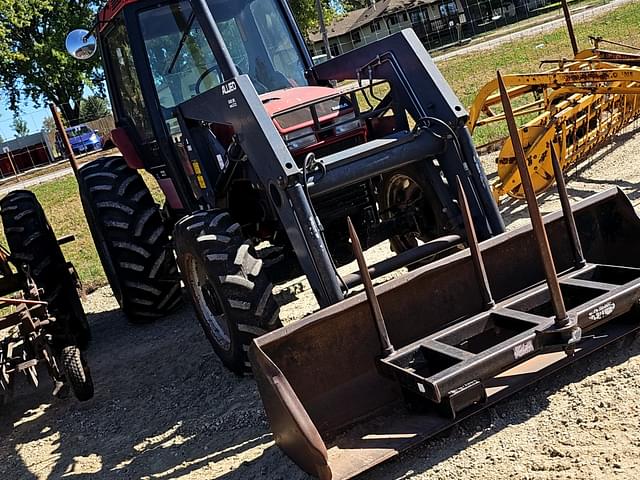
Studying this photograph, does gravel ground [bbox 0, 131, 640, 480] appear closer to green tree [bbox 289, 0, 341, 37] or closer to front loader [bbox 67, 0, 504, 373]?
front loader [bbox 67, 0, 504, 373]

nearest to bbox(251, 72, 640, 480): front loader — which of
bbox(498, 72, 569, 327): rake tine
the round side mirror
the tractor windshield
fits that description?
bbox(498, 72, 569, 327): rake tine

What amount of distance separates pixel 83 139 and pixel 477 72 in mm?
19485

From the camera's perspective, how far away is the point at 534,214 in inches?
132

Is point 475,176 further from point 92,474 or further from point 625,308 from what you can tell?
point 92,474

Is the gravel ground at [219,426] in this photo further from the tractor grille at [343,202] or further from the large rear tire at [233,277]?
the tractor grille at [343,202]

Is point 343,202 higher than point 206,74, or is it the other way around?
point 206,74

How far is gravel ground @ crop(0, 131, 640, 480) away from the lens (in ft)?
→ 11.2

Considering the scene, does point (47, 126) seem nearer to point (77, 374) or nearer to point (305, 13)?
point (305, 13)

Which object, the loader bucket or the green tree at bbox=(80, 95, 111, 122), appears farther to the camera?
the green tree at bbox=(80, 95, 111, 122)

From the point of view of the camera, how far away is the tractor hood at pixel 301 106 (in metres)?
4.95

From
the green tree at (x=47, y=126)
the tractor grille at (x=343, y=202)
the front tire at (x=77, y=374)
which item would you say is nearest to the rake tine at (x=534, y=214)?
the tractor grille at (x=343, y=202)

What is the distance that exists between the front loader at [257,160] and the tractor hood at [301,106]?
0.01 m

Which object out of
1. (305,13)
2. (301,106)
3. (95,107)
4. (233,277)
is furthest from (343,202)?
(95,107)

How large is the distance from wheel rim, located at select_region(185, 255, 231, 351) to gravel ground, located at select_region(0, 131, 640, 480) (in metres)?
0.29
